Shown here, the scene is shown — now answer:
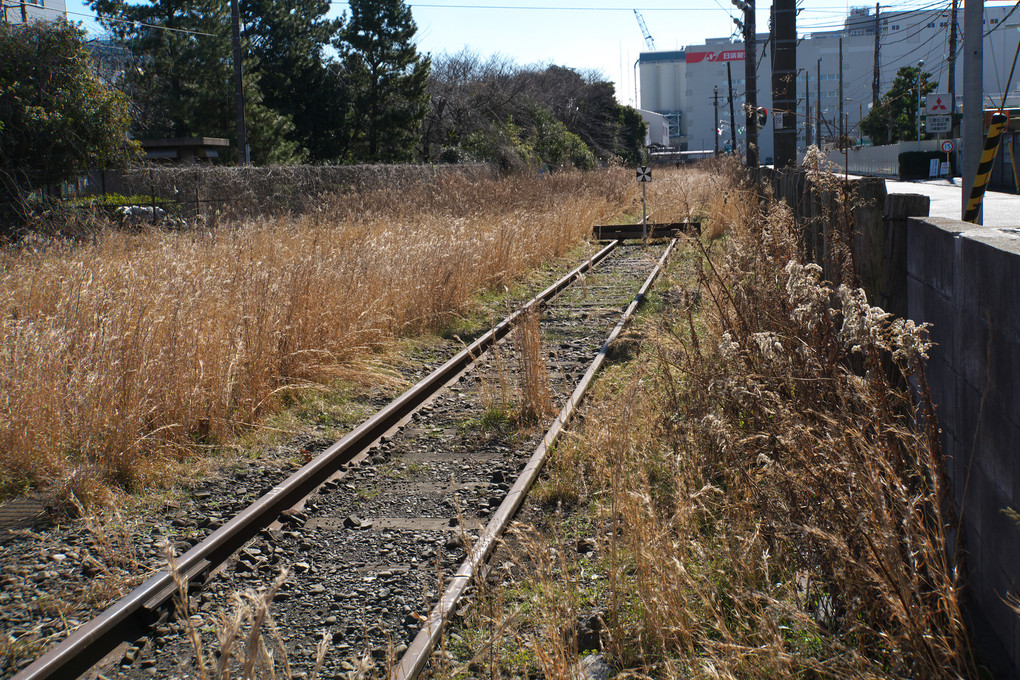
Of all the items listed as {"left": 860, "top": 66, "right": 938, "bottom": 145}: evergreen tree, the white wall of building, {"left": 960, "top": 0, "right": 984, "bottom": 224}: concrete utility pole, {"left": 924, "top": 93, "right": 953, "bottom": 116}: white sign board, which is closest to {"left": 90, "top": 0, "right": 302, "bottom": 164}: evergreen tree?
{"left": 924, "top": 93, "right": 953, "bottom": 116}: white sign board

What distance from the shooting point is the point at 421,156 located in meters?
47.4

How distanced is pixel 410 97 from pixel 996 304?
142 ft

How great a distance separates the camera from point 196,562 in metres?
4.39

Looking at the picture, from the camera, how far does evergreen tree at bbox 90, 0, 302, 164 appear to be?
1503 inches

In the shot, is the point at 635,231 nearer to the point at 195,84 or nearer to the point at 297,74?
the point at 195,84

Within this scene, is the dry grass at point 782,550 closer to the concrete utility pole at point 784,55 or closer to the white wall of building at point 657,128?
the concrete utility pole at point 784,55

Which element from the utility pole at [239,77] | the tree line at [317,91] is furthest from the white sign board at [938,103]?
the utility pole at [239,77]

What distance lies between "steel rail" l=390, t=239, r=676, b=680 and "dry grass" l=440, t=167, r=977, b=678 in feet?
0.49

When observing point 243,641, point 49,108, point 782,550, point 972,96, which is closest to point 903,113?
point 49,108

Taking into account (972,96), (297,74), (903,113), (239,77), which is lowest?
(972,96)

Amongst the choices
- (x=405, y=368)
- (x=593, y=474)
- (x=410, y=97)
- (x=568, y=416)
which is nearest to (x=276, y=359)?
(x=405, y=368)

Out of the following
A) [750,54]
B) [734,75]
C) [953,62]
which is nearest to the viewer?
[750,54]

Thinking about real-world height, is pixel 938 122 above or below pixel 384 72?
below

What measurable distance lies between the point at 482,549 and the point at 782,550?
1.42 metres
